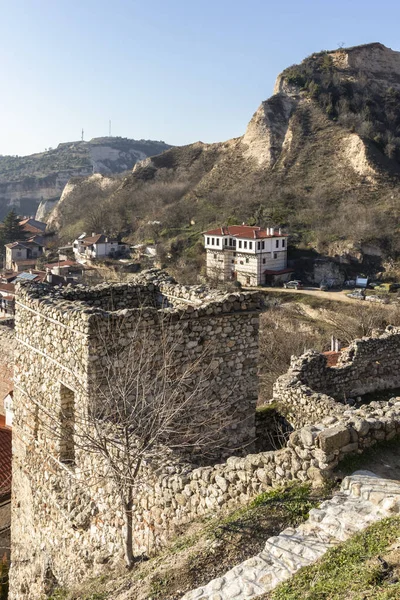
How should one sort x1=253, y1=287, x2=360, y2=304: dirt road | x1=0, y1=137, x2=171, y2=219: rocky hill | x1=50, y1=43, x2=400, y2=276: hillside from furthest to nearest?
1. x1=0, y1=137, x2=171, y2=219: rocky hill
2. x1=50, y1=43, x2=400, y2=276: hillside
3. x1=253, y1=287, x2=360, y2=304: dirt road

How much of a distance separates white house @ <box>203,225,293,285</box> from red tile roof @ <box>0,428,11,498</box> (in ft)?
128

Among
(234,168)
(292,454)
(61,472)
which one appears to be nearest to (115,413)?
(61,472)

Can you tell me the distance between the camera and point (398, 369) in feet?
39.0

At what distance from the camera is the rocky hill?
5778 inches

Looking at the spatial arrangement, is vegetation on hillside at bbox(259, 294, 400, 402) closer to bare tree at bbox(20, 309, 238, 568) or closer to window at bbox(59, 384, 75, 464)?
bare tree at bbox(20, 309, 238, 568)

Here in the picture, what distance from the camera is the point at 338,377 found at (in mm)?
10852

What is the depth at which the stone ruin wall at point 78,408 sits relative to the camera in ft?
19.2

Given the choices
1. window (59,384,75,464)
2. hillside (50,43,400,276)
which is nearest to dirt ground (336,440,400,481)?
window (59,384,75,464)

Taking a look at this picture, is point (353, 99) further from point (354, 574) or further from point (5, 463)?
point (354, 574)

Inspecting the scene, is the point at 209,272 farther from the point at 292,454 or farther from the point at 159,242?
the point at 292,454

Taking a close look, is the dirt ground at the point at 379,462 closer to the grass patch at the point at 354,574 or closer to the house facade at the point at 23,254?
the grass patch at the point at 354,574

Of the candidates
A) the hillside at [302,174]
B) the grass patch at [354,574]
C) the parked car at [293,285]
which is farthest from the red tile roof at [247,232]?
the grass patch at [354,574]

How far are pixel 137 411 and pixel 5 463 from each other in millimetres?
8302

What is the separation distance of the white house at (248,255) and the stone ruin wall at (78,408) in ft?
143
